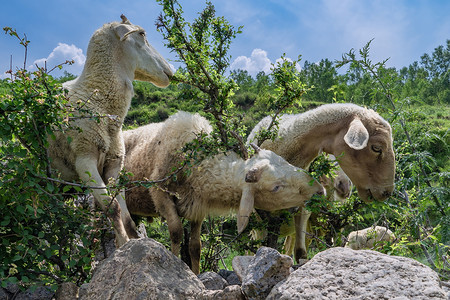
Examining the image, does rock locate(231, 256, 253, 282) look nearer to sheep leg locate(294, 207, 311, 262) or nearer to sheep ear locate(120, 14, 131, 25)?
sheep leg locate(294, 207, 311, 262)

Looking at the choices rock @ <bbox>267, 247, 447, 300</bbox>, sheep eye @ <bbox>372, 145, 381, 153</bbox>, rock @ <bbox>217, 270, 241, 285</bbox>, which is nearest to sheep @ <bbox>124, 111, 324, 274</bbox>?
rock @ <bbox>217, 270, 241, 285</bbox>

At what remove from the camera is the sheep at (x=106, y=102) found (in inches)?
153

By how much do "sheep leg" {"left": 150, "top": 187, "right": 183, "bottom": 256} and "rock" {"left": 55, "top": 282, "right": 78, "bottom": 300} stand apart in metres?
1.71

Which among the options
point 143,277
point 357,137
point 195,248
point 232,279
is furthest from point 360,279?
point 195,248

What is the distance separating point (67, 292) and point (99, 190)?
1.12m

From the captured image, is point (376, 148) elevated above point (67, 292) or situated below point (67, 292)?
above

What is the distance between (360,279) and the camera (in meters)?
2.28

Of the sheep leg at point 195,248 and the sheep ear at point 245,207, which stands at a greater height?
the sheep ear at point 245,207

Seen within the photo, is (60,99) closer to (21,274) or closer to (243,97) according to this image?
(21,274)

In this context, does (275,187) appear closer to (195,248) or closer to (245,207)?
(245,207)

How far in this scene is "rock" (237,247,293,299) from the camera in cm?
260

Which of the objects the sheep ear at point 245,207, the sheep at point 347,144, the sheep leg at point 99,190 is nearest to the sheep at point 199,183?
the sheep ear at point 245,207

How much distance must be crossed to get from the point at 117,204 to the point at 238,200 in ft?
4.02

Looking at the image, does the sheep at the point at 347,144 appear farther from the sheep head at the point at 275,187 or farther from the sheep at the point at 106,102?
the sheep at the point at 106,102
